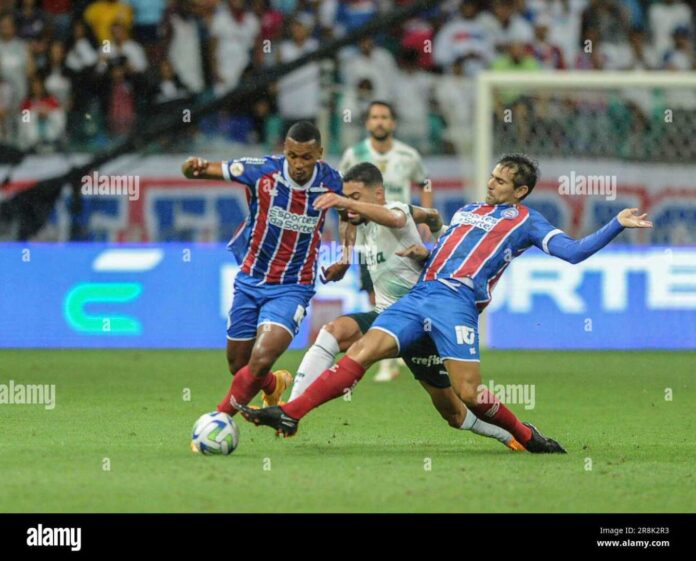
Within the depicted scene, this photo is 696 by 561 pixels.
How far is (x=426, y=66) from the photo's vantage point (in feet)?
57.1

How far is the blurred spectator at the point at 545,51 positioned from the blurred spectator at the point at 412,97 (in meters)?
1.41

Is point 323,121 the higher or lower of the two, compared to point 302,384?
higher

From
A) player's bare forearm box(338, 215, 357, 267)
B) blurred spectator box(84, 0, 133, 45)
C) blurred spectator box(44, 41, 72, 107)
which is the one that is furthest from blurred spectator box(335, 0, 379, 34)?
player's bare forearm box(338, 215, 357, 267)

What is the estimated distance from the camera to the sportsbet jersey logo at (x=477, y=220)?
313 inches

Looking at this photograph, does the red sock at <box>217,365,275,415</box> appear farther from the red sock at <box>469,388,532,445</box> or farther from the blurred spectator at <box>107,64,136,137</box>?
the blurred spectator at <box>107,64,136,137</box>

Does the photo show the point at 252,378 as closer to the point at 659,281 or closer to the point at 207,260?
the point at 207,260

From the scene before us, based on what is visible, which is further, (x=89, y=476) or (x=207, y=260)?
(x=207, y=260)

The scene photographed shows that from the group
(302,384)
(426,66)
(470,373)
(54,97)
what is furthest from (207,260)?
(470,373)

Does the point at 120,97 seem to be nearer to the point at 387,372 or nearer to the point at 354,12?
the point at 354,12

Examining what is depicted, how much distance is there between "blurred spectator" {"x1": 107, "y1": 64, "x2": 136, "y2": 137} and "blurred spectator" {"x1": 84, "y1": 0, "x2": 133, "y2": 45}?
76 centimetres

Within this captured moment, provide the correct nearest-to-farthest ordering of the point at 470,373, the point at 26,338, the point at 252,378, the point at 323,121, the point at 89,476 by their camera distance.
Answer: the point at 89,476
the point at 470,373
the point at 252,378
the point at 26,338
the point at 323,121

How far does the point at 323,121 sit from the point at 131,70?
250 cm

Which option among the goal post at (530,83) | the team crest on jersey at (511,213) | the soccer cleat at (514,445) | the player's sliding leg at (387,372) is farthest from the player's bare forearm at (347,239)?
the goal post at (530,83)

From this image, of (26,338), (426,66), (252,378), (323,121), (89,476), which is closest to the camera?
(89,476)
